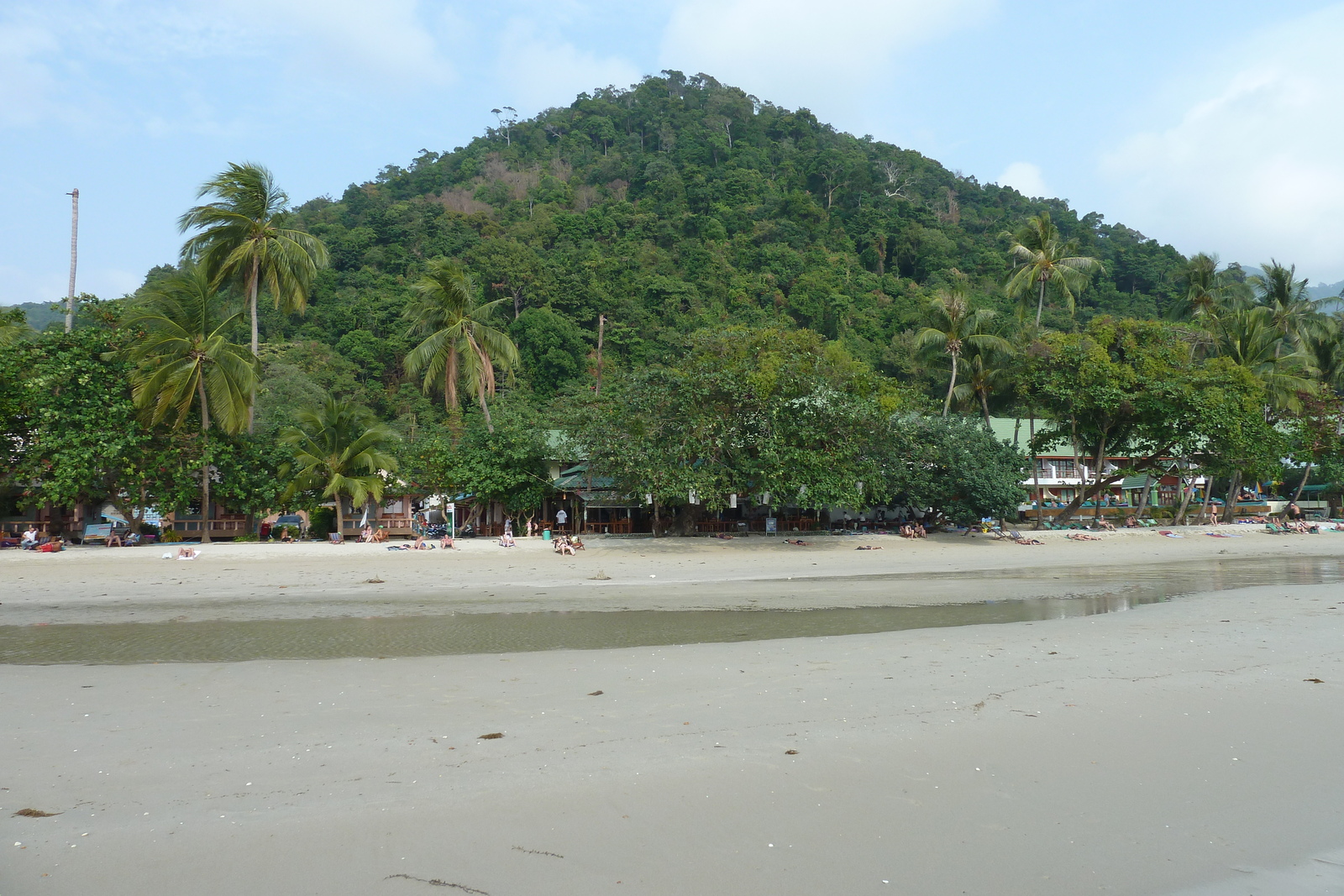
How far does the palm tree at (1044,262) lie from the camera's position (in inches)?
1487

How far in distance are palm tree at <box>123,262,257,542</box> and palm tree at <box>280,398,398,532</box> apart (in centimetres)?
186

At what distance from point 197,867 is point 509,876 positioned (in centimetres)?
166

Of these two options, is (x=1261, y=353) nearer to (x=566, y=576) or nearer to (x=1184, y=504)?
(x=1184, y=504)

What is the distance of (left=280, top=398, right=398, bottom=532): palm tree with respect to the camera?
24.7m

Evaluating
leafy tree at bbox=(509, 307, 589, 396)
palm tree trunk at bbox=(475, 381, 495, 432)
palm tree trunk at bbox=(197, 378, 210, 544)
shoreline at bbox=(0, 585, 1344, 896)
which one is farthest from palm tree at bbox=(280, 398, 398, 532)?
leafy tree at bbox=(509, 307, 589, 396)

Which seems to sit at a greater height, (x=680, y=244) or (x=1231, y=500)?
(x=680, y=244)

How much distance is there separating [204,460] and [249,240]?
7.62 metres

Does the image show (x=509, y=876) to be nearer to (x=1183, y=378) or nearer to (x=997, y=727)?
(x=997, y=727)

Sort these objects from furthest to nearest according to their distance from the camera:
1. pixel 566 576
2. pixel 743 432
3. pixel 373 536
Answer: pixel 743 432
pixel 373 536
pixel 566 576

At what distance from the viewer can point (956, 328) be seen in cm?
3409

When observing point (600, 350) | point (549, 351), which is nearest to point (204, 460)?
point (549, 351)

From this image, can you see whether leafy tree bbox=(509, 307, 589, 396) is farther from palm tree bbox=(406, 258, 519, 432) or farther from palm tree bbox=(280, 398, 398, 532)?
palm tree bbox=(280, 398, 398, 532)

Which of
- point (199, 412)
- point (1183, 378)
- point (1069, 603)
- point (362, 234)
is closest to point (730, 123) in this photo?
point (362, 234)

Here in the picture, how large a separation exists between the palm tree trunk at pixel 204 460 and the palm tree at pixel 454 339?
8.08 metres
